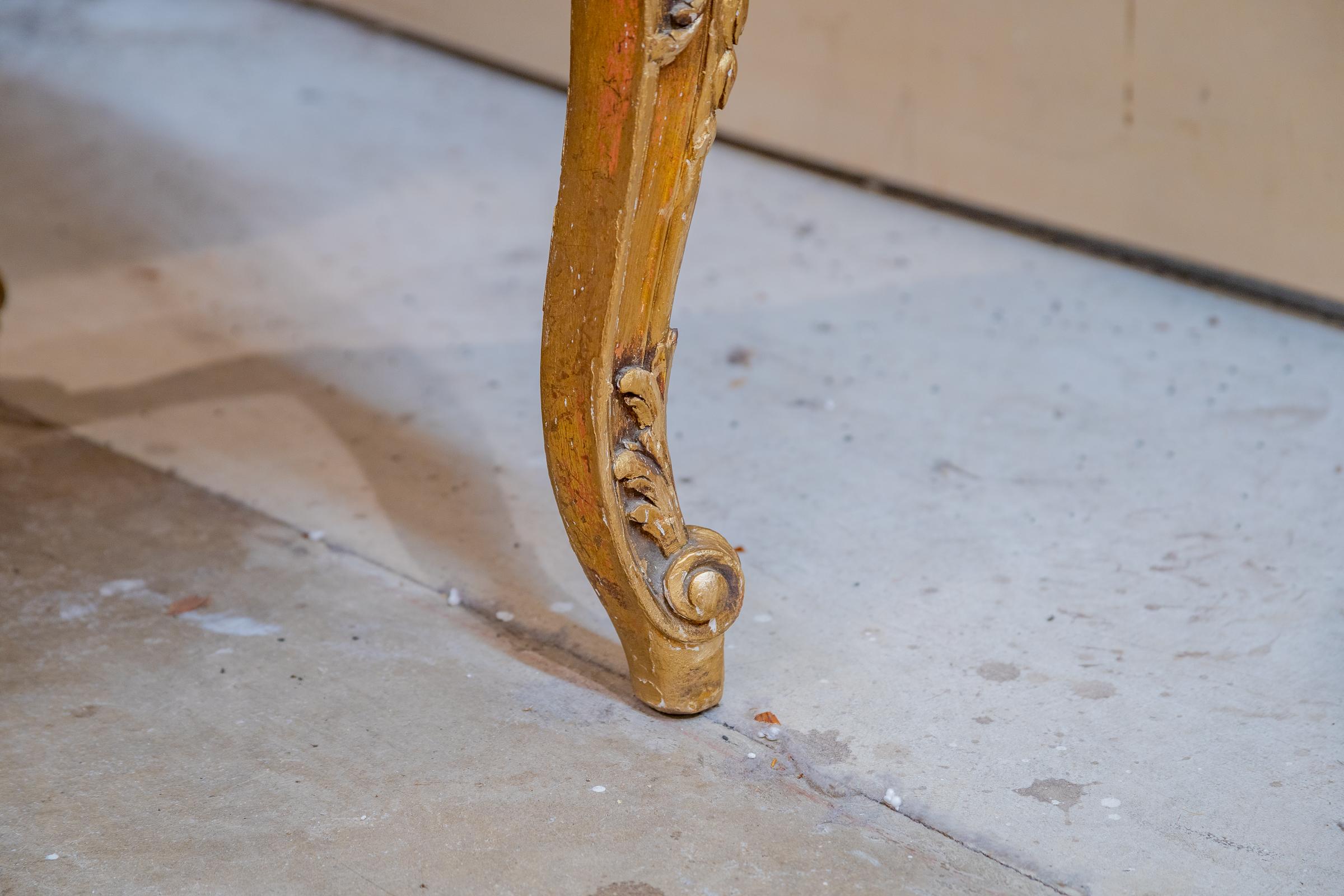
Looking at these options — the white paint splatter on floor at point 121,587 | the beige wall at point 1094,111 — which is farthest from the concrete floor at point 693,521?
the beige wall at point 1094,111

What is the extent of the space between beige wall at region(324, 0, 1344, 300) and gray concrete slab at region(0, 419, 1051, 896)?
1.67 meters

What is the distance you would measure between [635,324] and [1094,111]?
1779mm

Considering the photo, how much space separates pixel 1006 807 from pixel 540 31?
2802 mm

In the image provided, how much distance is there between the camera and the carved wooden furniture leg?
1092 millimetres

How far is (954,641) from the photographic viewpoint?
149 cm

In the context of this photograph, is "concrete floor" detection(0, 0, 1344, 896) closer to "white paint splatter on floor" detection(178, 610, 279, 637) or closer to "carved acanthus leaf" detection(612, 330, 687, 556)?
"white paint splatter on floor" detection(178, 610, 279, 637)

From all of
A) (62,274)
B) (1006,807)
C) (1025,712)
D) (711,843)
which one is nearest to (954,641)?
(1025,712)

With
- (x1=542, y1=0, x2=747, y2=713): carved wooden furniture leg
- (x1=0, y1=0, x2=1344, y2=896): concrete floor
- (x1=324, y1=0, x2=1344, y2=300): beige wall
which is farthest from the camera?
(x1=324, y1=0, x2=1344, y2=300): beige wall

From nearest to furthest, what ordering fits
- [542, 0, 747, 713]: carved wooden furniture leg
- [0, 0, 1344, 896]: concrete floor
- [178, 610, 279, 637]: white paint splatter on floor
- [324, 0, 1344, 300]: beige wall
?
[542, 0, 747, 713]: carved wooden furniture leg < [0, 0, 1344, 896]: concrete floor < [178, 610, 279, 637]: white paint splatter on floor < [324, 0, 1344, 300]: beige wall

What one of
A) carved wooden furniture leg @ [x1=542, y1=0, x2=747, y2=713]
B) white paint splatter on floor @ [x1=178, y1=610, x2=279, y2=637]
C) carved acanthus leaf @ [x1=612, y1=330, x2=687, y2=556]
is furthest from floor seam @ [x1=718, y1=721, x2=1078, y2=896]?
white paint splatter on floor @ [x1=178, y1=610, x2=279, y2=637]

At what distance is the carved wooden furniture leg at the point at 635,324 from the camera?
109 centimetres

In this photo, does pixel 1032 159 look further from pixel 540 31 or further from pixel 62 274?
pixel 62 274

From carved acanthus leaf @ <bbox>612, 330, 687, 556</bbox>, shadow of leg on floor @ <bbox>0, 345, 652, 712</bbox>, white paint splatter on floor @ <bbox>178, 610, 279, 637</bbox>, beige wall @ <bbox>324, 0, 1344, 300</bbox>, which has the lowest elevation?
white paint splatter on floor @ <bbox>178, 610, 279, 637</bbox>

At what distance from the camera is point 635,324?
46.7 inches
